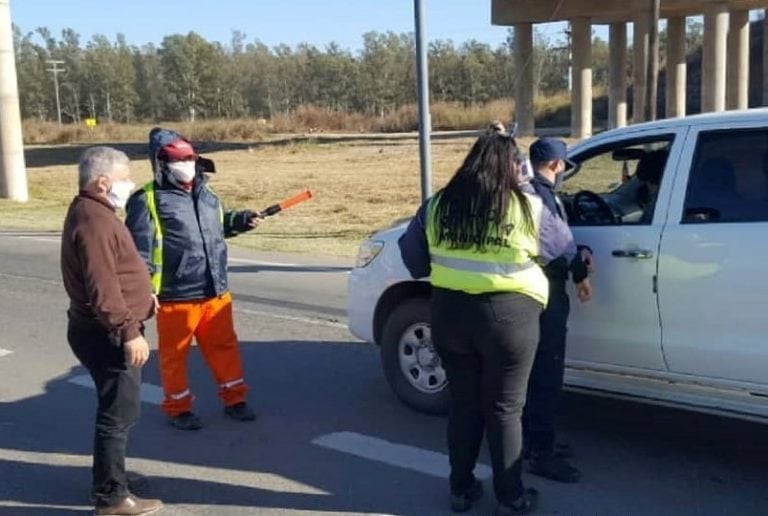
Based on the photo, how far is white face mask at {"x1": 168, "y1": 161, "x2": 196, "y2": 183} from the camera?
577cm

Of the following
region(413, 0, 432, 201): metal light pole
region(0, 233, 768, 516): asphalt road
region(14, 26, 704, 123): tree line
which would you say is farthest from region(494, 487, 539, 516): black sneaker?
region(14, 26, 704, 123): tree line

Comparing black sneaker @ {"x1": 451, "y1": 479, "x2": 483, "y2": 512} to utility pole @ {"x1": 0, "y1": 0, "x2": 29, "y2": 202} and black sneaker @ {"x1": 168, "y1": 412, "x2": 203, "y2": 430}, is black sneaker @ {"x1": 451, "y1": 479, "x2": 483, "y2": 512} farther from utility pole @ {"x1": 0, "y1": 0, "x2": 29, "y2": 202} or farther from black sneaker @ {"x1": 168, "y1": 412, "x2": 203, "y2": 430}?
utility pole @ {"x1": 0, "y1": 0, "x2": 29, "y2": 202}

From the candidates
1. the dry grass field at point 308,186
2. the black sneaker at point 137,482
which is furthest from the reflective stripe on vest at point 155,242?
the dry grass field at point 308,186

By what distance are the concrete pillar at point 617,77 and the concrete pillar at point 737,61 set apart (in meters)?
5.09

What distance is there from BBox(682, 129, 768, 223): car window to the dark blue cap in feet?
2.32

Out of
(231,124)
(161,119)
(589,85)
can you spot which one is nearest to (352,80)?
(161,119)

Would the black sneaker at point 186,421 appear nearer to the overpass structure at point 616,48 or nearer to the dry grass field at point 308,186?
the dry grass field at point 308,186

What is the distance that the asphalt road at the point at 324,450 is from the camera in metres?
4.98

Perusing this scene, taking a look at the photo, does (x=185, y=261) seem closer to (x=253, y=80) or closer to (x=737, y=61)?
(x=737, y=61)

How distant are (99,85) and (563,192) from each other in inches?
4432

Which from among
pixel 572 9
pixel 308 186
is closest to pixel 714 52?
pixel 572 9

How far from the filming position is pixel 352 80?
10850 cm

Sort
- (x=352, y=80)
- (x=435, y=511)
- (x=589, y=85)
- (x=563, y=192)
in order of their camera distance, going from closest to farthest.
Result: (x=435, y=511), (x=563, y=192), (x=589, y=85), (x=352, y=80)

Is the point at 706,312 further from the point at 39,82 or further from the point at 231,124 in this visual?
the point at 39,82
